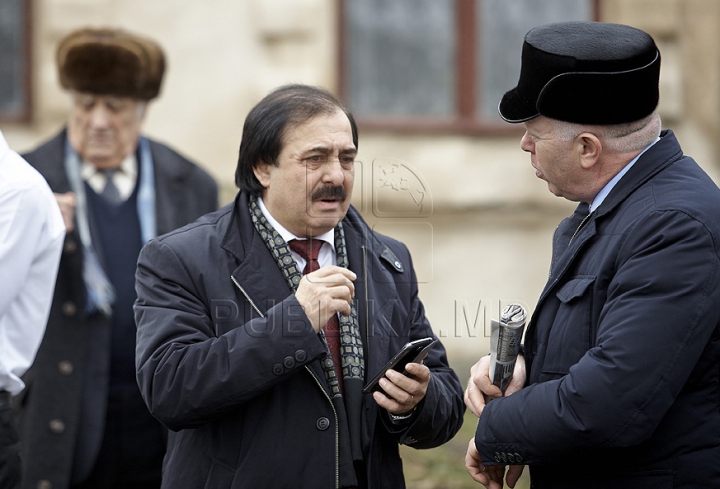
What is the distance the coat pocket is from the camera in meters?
2.60

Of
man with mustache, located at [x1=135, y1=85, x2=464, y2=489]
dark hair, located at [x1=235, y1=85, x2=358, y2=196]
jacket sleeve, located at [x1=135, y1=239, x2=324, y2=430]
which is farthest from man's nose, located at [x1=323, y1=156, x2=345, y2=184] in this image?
jacket sleeve, located at [x1=135, y1=239, x2=324, y2=430]

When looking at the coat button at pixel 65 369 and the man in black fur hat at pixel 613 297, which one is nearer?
the man in black fur hat at pixel 613 297

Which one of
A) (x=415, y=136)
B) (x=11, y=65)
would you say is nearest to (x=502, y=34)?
(x=415, y=136)

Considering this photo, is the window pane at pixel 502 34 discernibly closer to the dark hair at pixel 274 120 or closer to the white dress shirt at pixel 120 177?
the white dress shirt at pixel 120 177

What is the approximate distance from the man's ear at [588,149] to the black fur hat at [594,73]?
0.04 meters

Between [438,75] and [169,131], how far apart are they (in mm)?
2045

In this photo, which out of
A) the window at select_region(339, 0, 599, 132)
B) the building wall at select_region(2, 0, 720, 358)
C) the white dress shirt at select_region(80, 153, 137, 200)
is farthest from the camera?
the window at select_region(339, 0, 599, 132)

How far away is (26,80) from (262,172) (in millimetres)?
4601

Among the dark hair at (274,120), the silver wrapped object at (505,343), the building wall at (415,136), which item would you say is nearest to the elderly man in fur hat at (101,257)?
the dark hair at (274,120)

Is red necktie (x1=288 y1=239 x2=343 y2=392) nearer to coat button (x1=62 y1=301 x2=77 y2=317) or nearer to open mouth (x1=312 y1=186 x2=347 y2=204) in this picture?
open mouth (x1=312 y1=186 x2=347 y2=204)

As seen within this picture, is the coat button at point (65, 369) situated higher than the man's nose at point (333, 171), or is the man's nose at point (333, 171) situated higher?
the man's nose at point (333, 171)

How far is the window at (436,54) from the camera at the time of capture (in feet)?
23.9

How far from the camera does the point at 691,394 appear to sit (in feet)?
8.21

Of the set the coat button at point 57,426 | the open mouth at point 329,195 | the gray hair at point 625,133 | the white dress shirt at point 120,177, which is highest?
the gray hair at point 625,133
